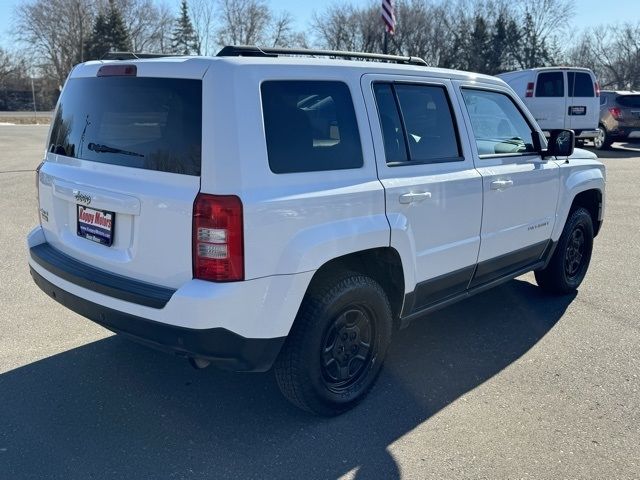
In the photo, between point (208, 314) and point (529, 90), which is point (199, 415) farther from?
point (529, 90)

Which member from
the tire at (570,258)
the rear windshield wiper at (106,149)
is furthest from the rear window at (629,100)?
the rear windshield wiper at (106,149)

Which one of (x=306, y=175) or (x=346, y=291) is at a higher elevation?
(x=306, y=175)

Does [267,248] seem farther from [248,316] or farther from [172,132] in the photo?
[172,132]

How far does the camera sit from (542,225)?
470 cm

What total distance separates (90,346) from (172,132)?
2.01 meters

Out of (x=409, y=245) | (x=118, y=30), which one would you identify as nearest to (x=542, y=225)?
(x=409, y=245)

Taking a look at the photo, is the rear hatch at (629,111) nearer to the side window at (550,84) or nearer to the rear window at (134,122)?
the side window at (550,84)

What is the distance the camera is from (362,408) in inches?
136

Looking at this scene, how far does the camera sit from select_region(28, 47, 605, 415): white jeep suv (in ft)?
8.84

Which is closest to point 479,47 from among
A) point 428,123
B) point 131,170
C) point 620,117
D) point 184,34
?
point 184,34

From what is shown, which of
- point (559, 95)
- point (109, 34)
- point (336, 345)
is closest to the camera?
point (336, 345)

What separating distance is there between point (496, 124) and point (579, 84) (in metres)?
13.7

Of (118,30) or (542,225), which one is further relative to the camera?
(118,30)

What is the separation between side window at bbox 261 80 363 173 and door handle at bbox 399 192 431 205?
1.16 feet
